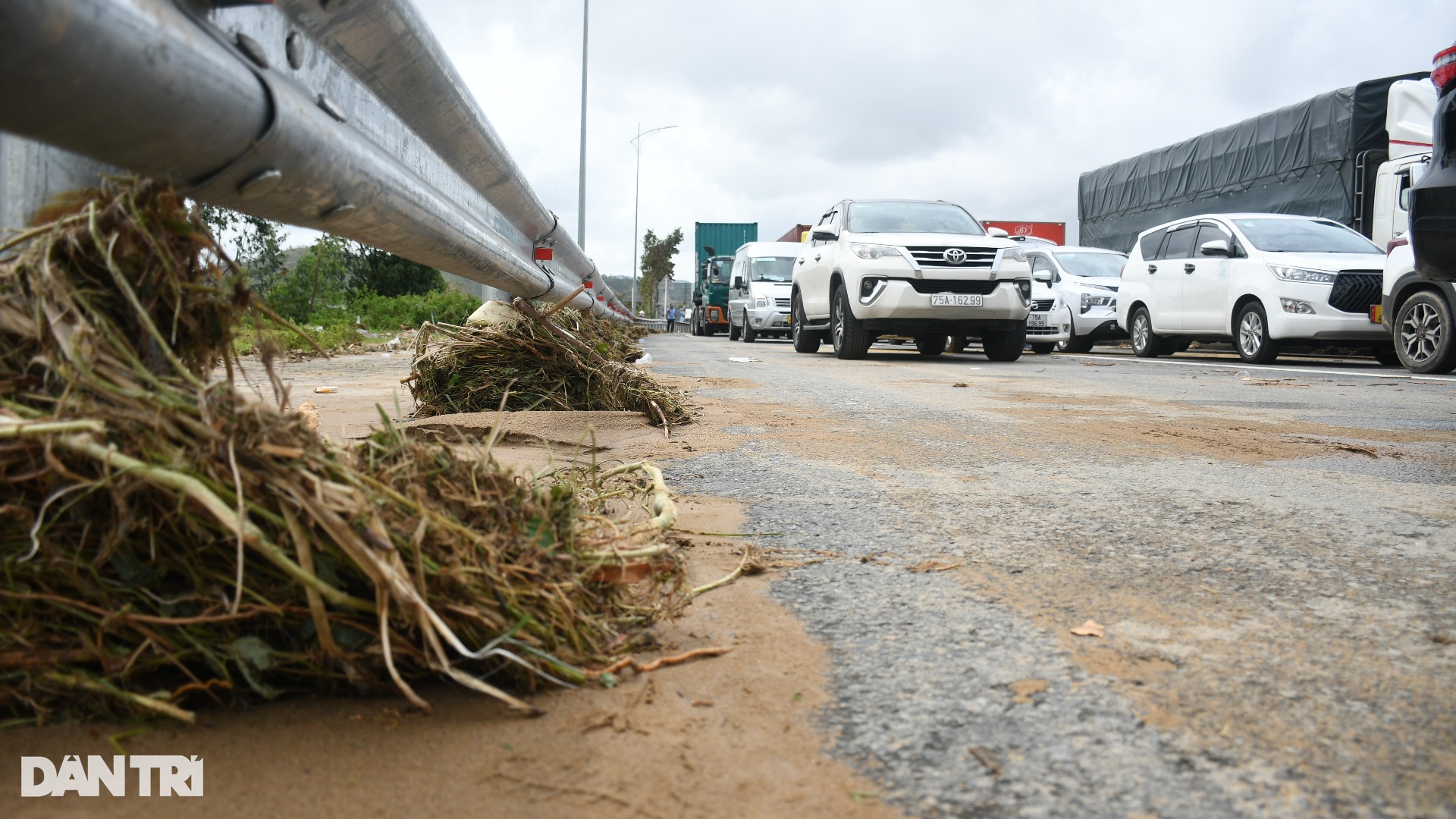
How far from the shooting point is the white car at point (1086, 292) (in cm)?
1514

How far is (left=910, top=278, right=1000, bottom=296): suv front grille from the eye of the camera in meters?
10.5

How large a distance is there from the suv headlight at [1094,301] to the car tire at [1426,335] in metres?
6.18

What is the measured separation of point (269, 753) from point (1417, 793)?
50.7 inches

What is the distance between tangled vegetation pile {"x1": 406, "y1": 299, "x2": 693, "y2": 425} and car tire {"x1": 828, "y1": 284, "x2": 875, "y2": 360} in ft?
22.1

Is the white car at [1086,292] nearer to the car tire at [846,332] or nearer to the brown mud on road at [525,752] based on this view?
the car tire at [846,332]

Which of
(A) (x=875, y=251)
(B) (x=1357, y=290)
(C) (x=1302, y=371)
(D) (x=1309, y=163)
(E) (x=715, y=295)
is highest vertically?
(D) (x=1309, y=163)

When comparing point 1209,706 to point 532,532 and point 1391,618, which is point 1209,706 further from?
point 532,532

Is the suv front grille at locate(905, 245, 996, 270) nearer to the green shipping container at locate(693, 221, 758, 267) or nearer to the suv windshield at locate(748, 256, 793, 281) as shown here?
the suv windshield at locate(748, 256, 793, 281)

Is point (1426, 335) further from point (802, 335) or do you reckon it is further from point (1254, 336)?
point (802, 335)

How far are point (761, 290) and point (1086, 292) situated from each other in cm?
819

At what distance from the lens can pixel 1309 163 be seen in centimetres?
1410

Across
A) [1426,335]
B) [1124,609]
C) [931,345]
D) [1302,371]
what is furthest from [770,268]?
[1124,609]

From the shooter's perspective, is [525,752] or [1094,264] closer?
[525,752]

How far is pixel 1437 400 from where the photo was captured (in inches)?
235
